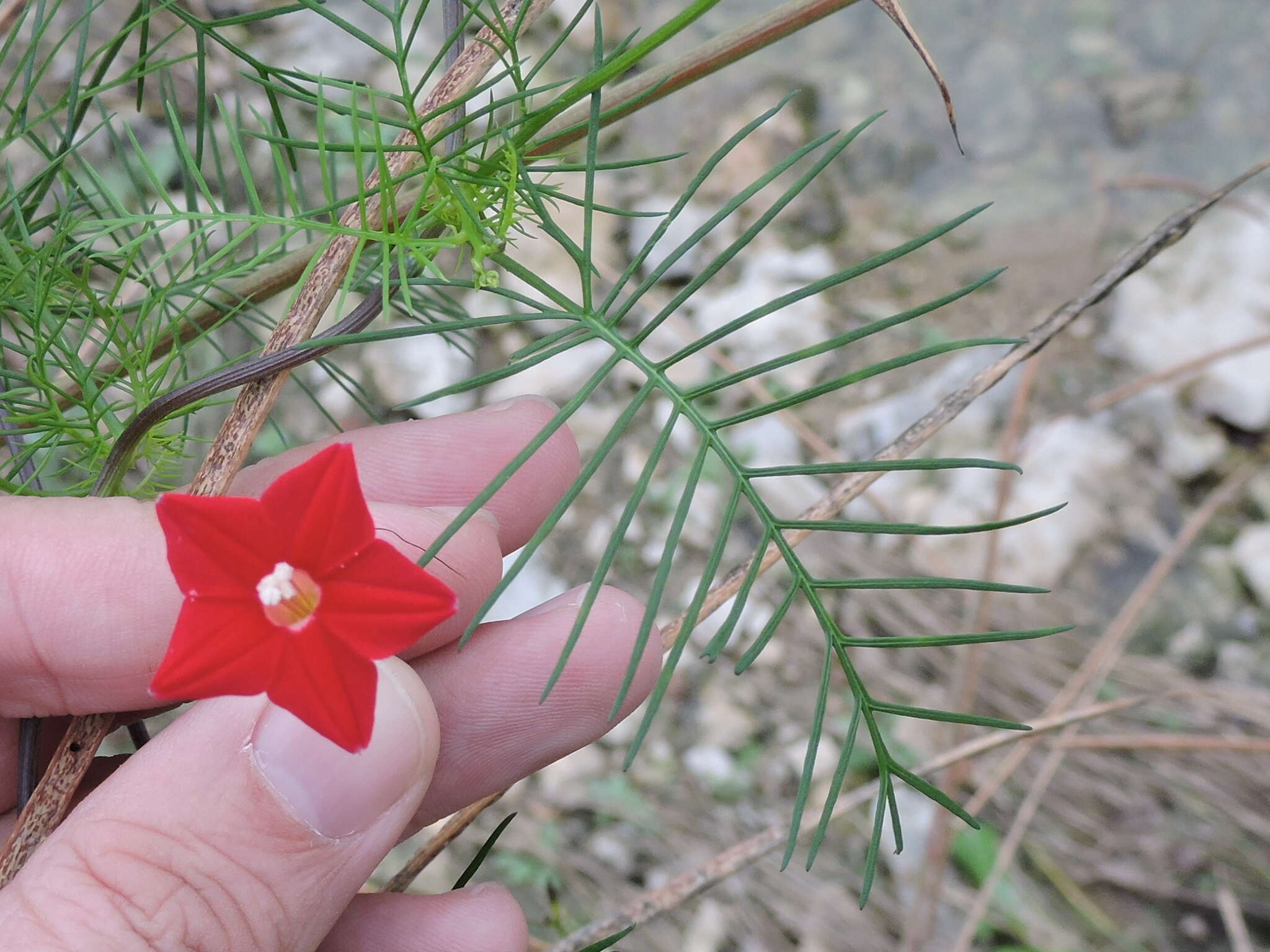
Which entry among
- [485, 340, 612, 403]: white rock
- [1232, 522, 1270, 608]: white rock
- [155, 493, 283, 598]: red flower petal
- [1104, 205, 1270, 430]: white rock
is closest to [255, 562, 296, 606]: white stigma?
[155, 493, 283, 598]: red flower petal

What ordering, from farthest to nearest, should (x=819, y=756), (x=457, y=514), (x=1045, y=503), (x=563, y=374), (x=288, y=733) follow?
(x=563, y=374) → (x=1045, y=503) → (x=819, y=756) → (x=457, y=514) → (x=288, y=733)

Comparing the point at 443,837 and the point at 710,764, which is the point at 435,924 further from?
the point at 710,764

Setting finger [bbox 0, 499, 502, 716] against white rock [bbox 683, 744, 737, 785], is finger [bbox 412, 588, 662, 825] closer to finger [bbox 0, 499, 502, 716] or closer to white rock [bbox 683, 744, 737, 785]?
finger [bbox 0, 499, 502, 716]

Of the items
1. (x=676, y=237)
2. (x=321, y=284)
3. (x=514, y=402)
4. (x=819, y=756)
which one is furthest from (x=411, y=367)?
(x=321, y=284)

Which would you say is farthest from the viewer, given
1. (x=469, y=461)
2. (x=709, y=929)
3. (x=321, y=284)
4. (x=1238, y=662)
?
A: (x=1238, y=662)

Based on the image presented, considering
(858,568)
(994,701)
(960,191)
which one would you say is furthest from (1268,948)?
(960,191)

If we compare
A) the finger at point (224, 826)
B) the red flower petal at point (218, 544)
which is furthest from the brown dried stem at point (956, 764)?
the red flower petal at point (218, 544)
